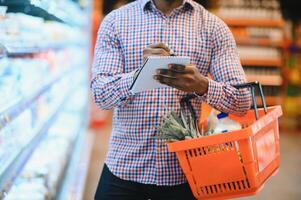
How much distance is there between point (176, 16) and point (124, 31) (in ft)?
0.73

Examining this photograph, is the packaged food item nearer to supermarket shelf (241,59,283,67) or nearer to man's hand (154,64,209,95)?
man's hand (154,64,209,95)

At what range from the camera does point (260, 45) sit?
28.4 feet

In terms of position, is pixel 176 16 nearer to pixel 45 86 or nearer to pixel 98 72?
pixel 98 72

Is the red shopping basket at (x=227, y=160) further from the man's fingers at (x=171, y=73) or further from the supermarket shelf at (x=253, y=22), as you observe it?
the supermarket shelf at (x=253, y=22)

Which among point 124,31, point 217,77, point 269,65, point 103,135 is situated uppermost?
point 124,31

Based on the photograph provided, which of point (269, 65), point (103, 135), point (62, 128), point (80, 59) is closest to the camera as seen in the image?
point (62, 128)

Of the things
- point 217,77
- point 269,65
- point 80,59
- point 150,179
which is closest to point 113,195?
point 150,179

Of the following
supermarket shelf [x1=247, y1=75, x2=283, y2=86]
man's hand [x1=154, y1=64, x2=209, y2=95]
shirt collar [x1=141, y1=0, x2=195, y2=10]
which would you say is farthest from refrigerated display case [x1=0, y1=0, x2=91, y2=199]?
supermarket shelf [x1=247, y1=75, x2=283, y2=86]

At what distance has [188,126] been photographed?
5.91ft

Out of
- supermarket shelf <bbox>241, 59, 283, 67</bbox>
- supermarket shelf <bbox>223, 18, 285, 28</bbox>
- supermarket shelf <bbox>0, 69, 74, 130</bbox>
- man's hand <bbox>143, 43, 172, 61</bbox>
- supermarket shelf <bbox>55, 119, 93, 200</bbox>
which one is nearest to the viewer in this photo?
man's hand <bbox>143, 43, 172, 61</bbox>

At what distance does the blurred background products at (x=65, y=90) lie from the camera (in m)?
2.48

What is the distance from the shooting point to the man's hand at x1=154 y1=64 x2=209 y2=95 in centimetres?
160

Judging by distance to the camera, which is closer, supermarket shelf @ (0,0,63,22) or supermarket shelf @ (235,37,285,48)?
supermarket shelf @ (0,0,63,22)

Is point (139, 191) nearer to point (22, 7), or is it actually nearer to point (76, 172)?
point (22, 7)
